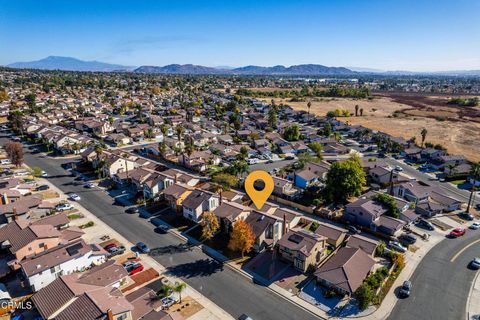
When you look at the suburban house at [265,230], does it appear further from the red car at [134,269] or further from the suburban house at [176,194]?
the red car at [134,269]

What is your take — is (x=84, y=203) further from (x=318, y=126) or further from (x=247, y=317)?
(x=318, y=126)

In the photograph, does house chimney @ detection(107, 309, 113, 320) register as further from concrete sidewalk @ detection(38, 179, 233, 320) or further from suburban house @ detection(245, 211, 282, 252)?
suburban house @ detection(245, 211, 282, 252)

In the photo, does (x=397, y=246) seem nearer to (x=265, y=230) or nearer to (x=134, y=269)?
(x=265, y=230)

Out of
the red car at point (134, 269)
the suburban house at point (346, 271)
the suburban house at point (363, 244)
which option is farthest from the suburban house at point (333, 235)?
the red car at point (134, 269)

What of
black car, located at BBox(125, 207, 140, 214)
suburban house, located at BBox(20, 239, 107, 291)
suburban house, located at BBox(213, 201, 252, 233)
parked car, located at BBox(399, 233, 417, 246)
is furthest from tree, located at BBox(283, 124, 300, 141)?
suburban house, located at BBox(20, 239, 107, 291)

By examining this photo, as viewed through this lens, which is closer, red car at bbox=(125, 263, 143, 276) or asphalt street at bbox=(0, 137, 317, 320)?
asphalt street at bbox=(0, 137, 317, 320)
